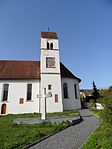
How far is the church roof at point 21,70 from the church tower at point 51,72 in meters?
2.31

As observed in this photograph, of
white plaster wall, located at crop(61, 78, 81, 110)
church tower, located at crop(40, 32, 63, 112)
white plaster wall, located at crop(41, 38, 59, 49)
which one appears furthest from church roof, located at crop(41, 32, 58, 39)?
white plaster wall, located at crop(61, 78, 81, 110)

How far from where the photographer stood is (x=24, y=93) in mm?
25531

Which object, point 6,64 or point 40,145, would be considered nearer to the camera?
point 40,145

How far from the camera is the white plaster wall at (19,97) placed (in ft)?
80.3

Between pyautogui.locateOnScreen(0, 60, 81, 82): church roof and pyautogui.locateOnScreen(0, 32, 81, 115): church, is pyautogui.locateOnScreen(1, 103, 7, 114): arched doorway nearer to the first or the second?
pyautogui.locateOnScreen(0, 32, 81, 115): church

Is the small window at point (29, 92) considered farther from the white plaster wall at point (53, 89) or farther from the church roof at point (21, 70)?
the white plaster wall at point (53, 89)

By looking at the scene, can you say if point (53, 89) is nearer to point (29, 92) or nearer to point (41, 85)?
point (41, 85)

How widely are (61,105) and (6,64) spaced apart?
Result: 14.5m

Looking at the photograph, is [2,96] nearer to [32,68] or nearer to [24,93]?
[24,93]

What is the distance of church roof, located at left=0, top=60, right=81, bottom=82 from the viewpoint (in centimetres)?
2661

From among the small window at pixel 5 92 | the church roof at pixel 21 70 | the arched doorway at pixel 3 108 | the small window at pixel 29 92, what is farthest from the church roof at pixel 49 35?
the arched doorway at pixel 3 108

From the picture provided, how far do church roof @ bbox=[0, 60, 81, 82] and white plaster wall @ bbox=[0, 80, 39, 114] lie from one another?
116cm

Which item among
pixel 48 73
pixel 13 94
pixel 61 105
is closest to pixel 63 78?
pixel 48 73

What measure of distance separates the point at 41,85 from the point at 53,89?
7.33ft
